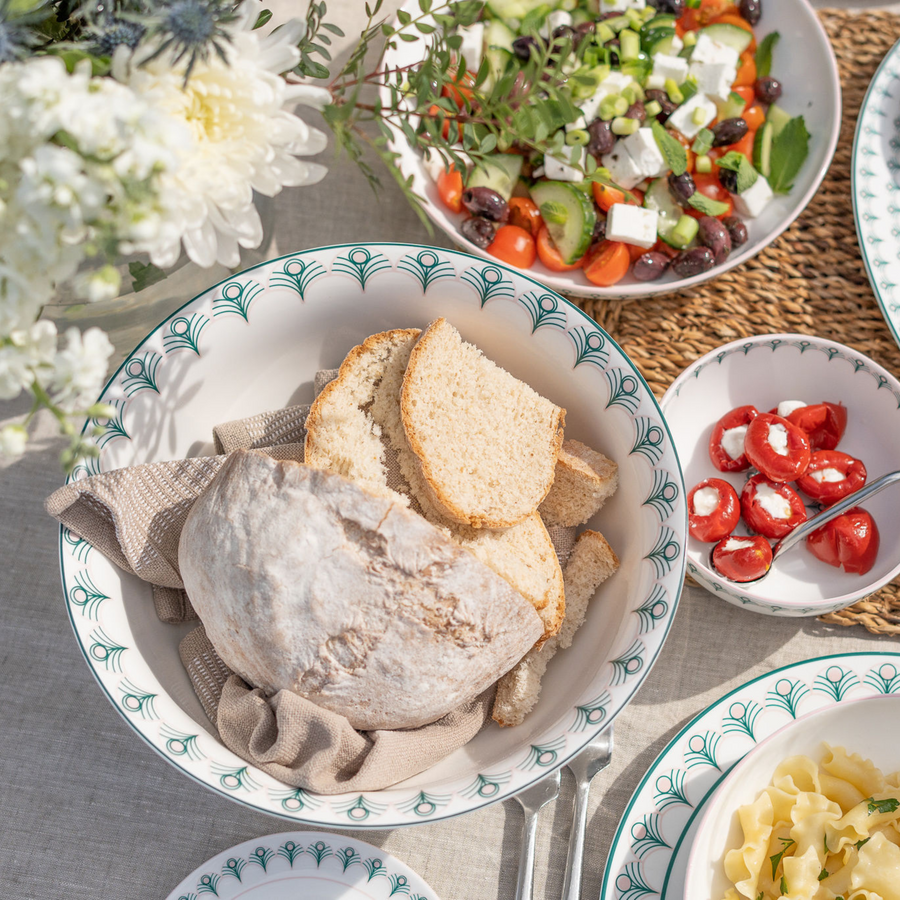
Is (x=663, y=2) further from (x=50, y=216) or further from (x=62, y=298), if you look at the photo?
(x=50, y=216)

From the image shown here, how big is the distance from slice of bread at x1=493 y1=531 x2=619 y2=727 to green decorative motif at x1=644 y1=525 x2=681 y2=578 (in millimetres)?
109

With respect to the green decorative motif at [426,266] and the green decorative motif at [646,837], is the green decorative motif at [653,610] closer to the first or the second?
the green decorative motif at [646,837]

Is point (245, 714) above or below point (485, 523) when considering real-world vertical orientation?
below

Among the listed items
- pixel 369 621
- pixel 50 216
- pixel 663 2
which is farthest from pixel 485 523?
pixel 663 2

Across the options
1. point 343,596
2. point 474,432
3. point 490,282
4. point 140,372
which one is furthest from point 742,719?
point 140,372

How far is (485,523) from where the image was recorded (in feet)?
4.89

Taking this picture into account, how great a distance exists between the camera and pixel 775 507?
186 centimetres

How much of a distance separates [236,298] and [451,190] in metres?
0.70

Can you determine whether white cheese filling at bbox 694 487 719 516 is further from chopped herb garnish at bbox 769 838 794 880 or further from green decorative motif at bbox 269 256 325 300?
green decorative motif at bbox 269 256 325 300

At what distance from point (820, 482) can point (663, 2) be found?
4.44ft

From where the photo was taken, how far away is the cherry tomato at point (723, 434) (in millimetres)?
1931

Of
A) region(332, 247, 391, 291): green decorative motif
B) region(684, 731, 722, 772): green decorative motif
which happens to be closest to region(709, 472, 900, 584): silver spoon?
region(684, 731, 722, 772): green decorative motif

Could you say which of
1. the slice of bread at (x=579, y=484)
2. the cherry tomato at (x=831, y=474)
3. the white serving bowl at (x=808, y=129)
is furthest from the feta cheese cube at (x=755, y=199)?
the slice of bread at (x=579, y=484)

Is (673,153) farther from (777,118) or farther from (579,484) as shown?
(579,484)
